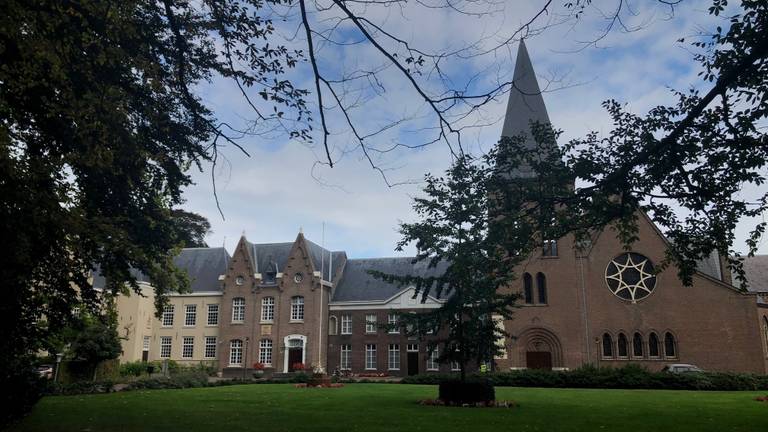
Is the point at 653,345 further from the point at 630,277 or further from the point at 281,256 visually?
the point at 281,256

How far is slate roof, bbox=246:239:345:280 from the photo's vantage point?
49.2 meters

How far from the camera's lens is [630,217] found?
11.2 metres

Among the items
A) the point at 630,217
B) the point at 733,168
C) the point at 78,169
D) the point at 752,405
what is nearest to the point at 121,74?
the point at 78,169

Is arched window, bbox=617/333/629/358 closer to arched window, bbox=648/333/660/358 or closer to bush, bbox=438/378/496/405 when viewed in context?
arched window, bbox=648/333/660/358

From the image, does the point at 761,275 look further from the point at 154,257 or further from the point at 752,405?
the point at 154,257

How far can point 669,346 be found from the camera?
120 ft

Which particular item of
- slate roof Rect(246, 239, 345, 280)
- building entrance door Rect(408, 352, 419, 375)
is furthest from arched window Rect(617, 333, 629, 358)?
slate roof Rect(246, 239, 345, 280)

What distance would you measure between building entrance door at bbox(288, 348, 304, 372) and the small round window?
23474 mm

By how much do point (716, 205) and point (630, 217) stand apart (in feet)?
5.18

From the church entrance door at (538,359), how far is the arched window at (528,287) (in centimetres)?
342

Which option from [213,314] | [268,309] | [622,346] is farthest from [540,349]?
[213,314]

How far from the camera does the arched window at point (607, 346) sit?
122ft

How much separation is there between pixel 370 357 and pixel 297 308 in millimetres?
7158

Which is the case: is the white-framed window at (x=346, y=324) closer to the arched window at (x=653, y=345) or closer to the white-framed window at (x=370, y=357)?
the white-framed window at (x=370, y=357)
